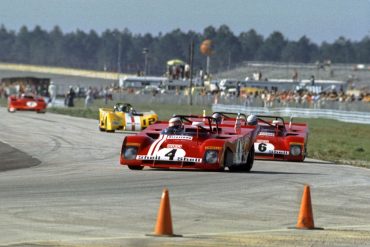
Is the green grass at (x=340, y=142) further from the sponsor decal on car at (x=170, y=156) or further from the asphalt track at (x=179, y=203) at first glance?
the sponsor decal on car at (x=170, y=156)

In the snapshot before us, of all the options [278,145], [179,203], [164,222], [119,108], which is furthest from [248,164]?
[119,108]

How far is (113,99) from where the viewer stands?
94.9 m

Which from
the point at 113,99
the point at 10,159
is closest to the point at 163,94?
the point at 113,99

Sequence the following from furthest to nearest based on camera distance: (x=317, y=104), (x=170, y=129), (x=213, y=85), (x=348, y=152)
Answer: (x=213, y=85), (x=317, y=104), (x=348, y=152), (x=170, y=129)

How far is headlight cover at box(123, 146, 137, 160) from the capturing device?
813 inches

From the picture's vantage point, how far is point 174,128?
21391mm

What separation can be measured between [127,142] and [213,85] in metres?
83.6

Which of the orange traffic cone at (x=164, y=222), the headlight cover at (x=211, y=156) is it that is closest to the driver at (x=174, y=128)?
the headlight cover at (x=211, y=156)

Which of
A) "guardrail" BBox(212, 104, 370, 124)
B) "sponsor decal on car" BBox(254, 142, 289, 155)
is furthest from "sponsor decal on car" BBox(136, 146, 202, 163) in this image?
"guardrail" BBox(212, 104, 370, 124)

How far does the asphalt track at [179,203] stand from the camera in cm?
1123

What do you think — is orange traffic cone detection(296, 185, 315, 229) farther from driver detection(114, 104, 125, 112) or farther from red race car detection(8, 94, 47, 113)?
red race car detection(8, 94, 47, 113)

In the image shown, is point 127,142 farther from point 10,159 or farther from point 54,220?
point 54,220

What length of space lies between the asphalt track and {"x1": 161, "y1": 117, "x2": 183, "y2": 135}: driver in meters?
1.01

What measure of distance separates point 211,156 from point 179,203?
6002 mm
